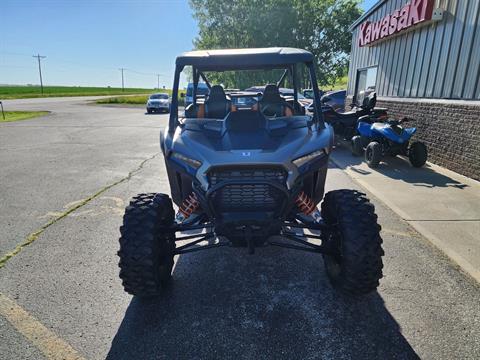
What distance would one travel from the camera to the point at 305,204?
3.05m

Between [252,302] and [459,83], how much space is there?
6.65m

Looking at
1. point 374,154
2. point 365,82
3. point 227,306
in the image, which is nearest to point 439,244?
point 227,306

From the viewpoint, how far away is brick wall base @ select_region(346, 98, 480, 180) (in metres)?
6.38

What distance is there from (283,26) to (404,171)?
24.0 m

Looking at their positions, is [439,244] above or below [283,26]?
below

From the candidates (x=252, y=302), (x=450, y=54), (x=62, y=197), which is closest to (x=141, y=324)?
(x=252, y=302)

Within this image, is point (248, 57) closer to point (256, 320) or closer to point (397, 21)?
point (256, 320)

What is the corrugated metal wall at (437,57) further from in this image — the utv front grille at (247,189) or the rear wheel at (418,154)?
the utv front grille at (247,189)

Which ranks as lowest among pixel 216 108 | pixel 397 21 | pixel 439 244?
pixel 439 244

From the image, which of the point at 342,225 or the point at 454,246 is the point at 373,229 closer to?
the point at 342,225

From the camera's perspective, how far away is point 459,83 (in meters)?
6.82

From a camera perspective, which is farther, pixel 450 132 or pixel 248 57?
pixel 450 132

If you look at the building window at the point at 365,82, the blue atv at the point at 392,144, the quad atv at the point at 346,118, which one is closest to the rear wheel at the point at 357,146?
the blue atv at the point at 392,144

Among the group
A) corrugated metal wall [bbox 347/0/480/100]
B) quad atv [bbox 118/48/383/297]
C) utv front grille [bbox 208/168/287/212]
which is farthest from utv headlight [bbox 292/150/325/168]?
corrugated metal wall [bbox 347/0/480/100]
